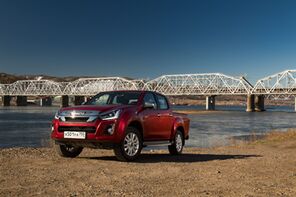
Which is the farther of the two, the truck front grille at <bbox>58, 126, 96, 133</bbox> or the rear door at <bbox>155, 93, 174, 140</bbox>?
the rear door at <bbox>155, 93, 174, 140</bbox>

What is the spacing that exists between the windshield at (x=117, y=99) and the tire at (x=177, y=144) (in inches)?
97.7

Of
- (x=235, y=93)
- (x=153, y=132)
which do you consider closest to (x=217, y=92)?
(x=235, y=93)

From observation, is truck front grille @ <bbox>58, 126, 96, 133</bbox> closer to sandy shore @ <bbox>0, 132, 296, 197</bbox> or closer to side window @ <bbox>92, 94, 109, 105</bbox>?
sandy shore @ <bbox>0, 132, 296, 197</bbox>

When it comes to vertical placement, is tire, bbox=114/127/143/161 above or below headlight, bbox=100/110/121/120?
below

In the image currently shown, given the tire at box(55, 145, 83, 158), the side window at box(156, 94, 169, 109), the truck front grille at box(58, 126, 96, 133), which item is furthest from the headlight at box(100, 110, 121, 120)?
the side window at box(156, 94, 169, 109)

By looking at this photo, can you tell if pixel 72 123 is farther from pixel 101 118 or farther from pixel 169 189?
pixel 169 189

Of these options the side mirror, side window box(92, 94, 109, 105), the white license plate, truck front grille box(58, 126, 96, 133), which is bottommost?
the white license plate

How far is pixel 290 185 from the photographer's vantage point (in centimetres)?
927

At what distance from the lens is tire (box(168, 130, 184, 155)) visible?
51.5 ft

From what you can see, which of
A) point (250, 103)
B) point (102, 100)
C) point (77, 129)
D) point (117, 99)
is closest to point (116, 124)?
point (77, 129)

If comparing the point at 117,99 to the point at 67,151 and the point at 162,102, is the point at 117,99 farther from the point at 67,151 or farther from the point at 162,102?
the point at 67,151

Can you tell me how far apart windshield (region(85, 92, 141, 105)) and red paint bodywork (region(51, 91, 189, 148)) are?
20 cm

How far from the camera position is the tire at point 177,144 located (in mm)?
15683

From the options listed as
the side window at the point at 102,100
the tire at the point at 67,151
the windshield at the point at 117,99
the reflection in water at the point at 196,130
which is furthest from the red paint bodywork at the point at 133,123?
the reflection in water at the point at 196,130
